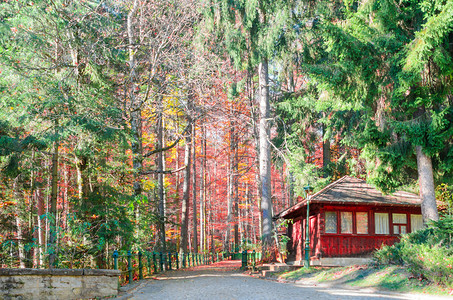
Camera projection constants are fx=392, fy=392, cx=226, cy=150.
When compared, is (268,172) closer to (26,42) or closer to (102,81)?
(102,81)

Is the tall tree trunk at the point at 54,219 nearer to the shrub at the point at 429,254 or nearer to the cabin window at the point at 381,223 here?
the shrub at the point at 429,254

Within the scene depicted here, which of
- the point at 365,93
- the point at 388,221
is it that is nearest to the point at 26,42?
the point at 365,93

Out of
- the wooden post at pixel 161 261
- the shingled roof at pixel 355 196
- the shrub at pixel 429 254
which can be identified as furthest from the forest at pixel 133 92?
the wooden post at pixel 161 261

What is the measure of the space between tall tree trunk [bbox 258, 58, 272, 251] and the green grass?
4.07 meters

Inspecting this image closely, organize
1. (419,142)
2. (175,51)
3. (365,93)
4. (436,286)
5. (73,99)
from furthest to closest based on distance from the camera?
(175,51) → (365,93) → (419,142) → (73,99) → (436,286)

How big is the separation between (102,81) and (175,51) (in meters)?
3.27

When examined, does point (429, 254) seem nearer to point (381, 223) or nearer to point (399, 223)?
point (381, 223)

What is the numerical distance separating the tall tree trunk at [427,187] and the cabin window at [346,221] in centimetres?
646

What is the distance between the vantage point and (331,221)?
730 inches

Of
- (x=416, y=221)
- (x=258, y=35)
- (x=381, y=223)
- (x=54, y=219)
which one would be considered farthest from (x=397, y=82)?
(x=54, y=219)

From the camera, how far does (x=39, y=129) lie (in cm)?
994

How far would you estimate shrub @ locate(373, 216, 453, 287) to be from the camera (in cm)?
884

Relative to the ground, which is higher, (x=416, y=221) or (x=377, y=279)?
(x=416, y=221)

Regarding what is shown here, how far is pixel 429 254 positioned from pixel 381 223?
402 inches
